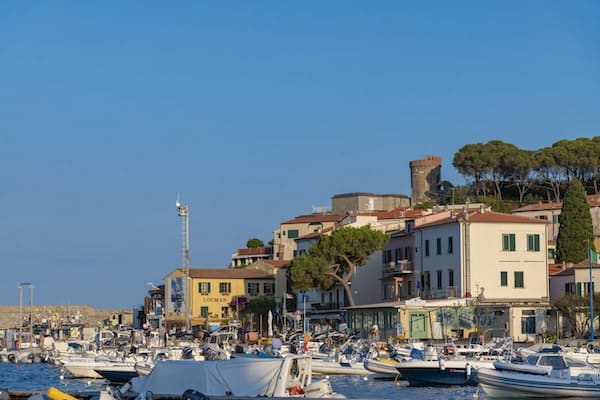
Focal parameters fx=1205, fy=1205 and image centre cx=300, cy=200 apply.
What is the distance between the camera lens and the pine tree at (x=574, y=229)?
297ft

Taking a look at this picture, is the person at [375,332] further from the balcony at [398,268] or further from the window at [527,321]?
the window at [527,321]

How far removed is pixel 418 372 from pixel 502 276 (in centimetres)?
2724

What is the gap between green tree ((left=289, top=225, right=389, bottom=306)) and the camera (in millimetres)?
91438

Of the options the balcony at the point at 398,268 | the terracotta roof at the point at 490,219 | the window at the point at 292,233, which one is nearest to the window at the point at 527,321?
the terracotta roof at the point at 490,219

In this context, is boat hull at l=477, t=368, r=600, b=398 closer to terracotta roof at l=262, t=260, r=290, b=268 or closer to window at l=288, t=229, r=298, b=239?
terracotta roof at l=262, t=260, r=290, b=268

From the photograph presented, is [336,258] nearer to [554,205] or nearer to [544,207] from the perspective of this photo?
[544,207]

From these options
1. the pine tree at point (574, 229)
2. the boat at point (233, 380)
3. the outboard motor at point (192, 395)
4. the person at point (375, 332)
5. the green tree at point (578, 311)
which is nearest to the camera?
the outboard motor at point (192, 395)

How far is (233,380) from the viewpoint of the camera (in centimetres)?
3478

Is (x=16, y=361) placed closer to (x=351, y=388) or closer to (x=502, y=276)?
(x=502, y=276)

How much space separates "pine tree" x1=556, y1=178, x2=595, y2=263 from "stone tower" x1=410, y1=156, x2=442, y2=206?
53.1 metres

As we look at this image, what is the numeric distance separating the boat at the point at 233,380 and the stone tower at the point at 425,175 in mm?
111662

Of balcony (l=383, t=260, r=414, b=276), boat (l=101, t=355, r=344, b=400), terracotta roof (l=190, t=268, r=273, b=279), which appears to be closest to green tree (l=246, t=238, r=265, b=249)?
terracotta roof (l=190, t=268, r=273, b=279)

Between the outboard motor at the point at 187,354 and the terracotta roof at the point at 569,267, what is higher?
the terracotta roof at the point at 569,267

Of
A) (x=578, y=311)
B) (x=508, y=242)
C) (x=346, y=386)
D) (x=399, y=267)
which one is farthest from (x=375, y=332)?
(x=346, y=386)
